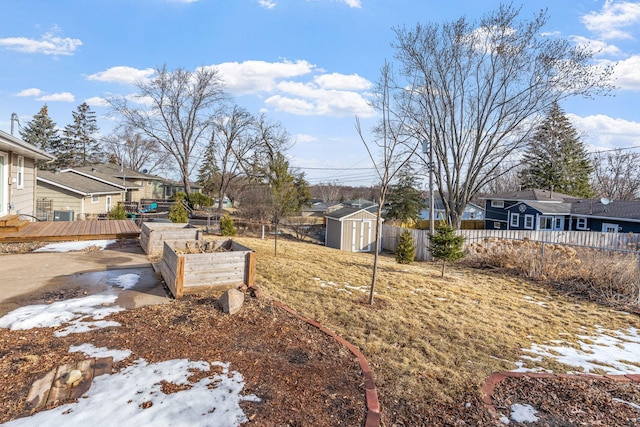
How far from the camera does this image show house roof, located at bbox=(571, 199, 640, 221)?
2126cm

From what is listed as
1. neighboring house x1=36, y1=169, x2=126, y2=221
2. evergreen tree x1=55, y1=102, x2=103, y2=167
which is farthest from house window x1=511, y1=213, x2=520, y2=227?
evergreen tree x1=55, y1=102, x2=103, y2=167

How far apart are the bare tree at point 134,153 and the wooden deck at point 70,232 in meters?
32.5

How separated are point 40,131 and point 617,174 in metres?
63.2

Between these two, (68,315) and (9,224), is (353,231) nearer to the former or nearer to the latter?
(9,224)

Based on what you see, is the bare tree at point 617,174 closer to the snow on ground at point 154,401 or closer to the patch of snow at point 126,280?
the patch of snow at point 126,280

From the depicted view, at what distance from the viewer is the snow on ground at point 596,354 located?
→ 13.4 ft

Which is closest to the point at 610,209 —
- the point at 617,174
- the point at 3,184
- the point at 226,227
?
the point at 617,174

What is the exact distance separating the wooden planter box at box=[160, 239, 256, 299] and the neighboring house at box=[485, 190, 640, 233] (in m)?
24.7

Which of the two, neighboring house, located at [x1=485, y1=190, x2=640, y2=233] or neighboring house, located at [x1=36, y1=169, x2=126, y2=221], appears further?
neighboring house, located at [x1=485, y1=190, x2=640, y2=233]

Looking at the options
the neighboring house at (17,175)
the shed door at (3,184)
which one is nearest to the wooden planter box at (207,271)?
the neighboring house at (17,175)

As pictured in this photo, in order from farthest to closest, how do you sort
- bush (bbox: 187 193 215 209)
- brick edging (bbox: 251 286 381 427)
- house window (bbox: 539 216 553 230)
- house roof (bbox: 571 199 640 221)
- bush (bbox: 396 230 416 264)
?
bush (bbox: 187 193 215 209) → house window (bbox: 539 216 553 230) → house roof (bbox: 571 199 640 221) → bush (bbox: 396 230 416 264) → brick edging (bbox: 251 286 381 427)

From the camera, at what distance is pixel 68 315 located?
4359 millimetres

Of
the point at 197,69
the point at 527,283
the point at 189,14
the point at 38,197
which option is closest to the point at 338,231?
the point at 527,283

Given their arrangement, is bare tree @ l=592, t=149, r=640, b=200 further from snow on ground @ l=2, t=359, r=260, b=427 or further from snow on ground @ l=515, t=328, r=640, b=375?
snow on ground @ l=2, t=359, r=260, b=427
